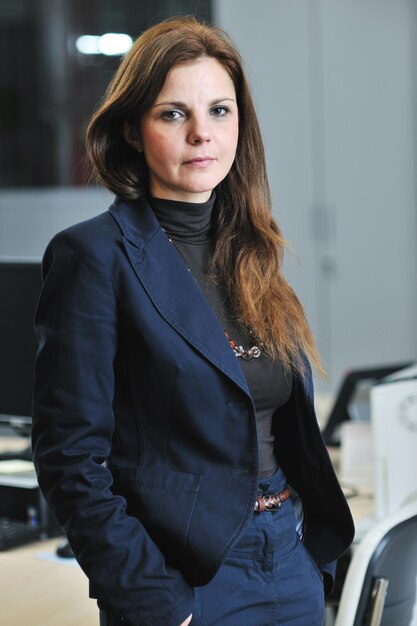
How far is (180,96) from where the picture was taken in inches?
53.0

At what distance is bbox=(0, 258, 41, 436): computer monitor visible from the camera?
7.17 ft

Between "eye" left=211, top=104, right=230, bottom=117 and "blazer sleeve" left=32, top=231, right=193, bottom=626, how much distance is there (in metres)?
0.31

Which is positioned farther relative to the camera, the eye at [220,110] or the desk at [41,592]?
the desk at [41,592]

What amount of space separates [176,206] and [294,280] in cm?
368

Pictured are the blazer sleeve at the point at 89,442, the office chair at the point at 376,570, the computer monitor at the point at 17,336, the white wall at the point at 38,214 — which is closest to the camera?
the blazer sleeve at the point at 89,442

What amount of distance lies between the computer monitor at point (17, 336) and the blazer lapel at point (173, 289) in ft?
2.88

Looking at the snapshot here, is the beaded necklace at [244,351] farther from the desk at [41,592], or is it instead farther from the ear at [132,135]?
the desk at [41,592]

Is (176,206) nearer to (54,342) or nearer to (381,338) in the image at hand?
(54,342)

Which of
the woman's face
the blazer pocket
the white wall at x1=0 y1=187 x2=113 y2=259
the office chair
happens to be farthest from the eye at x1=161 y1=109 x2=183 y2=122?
the white wall at x1=0 y1=187 x2=113 y2=259

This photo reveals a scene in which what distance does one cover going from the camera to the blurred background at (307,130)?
16.1 ft

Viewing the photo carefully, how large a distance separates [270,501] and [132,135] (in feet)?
1.89

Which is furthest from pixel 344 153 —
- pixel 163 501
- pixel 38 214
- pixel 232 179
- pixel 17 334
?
pixel 163 501

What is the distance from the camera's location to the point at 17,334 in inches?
86.7

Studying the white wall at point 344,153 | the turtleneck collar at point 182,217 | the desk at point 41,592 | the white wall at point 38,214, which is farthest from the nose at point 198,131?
the white wall at point 344,153
